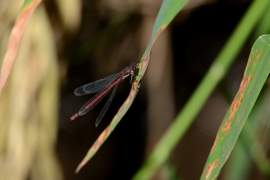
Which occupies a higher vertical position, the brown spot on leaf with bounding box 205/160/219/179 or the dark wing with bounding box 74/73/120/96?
the brown spot on leaf with bounding box 205/160/219/179

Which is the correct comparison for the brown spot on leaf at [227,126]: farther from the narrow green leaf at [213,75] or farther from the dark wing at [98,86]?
the dark wing at [98,86]

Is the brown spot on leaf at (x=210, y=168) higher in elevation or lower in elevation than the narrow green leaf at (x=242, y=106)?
lower

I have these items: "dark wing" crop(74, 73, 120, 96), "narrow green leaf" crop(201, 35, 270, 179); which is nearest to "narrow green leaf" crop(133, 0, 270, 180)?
"narrow green leaf" crop(201, 35, 270, 179)

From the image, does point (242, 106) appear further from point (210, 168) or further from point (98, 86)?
point (98, 86)

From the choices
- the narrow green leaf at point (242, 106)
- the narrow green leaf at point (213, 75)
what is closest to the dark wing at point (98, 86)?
the narrow green leaf at point (213, 75)

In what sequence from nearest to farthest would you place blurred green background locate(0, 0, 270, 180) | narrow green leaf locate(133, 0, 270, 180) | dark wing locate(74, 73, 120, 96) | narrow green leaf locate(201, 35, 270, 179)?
narrow green leaf locate(201, 35, 270, 179) < narrow green leaf locate(133, 0, 270, 180) < blurred green background locate(0, 0, 270, 180) < dark wing locate(74, 73, 120, 96)

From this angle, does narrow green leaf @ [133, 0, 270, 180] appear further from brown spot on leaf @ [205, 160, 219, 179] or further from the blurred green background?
brown spot on leaf @ [205, 160, 219, 179]

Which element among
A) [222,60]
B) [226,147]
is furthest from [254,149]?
[226,147]

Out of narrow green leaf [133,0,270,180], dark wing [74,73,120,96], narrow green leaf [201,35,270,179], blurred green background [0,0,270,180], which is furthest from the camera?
dark wing [74,73,120,96]

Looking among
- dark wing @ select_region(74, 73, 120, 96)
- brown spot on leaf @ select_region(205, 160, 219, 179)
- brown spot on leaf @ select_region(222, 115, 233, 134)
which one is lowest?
dark wing @ select_region(74, 73, 120, 96)
